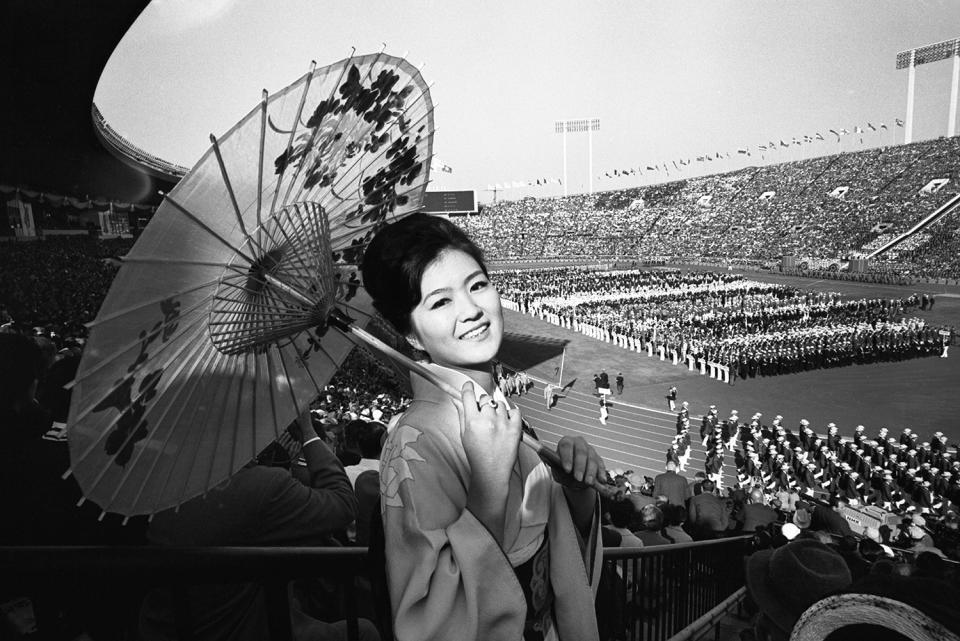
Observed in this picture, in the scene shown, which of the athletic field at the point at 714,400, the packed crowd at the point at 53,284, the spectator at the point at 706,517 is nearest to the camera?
the spectator at the point at 706,517

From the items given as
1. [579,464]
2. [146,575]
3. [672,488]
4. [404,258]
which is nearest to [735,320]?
[672,488]

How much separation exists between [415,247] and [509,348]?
826 inches

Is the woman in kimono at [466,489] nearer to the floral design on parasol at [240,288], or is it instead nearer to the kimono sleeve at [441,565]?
the kimono sleeve at [441,565]

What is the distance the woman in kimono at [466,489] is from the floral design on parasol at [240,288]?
42cm

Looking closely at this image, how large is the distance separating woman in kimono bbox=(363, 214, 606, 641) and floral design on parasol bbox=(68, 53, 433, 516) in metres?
0.42

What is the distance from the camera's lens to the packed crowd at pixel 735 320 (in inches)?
715

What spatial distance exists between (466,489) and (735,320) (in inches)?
915

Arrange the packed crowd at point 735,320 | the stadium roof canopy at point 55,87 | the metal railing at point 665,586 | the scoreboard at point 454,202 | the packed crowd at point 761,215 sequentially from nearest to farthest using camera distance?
the metal railing at point 665,586, the stadium roof canopy at point 55,87, the packed crowd at point 735,320, the packed crowd at point 761,215, the scoreboard at point 454,202

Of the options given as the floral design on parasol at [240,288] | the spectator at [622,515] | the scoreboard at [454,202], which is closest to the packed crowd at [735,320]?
the spectator at [622,515]

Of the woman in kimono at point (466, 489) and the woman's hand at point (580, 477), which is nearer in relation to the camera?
the woman in kimono at point (466, 489)

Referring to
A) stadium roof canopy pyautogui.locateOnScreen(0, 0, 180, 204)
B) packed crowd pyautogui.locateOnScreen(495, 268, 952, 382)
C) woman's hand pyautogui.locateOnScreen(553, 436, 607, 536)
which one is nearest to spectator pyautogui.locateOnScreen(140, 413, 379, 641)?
woman's hand pyautogui.locateOnScreen(553, 436, 607, 536)

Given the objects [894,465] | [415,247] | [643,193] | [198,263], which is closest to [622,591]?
[415,247]

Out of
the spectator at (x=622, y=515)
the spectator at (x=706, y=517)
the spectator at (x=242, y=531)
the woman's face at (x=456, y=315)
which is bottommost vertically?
the spectator at (x=706, y=517)

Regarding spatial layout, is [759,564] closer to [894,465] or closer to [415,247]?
[415,247]
